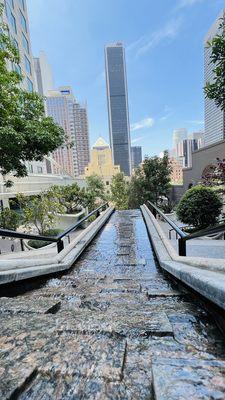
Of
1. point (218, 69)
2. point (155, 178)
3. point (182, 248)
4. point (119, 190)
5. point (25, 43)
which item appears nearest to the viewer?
point (182, 248)

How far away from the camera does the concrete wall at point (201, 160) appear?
1682cm

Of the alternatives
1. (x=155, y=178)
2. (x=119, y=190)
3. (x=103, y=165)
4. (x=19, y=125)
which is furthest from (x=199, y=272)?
(x=103, y=165)

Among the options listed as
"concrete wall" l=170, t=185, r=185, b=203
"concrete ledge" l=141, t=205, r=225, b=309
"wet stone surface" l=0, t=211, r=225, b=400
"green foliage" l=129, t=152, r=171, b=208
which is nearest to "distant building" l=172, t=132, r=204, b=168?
"concrete wall" l=170, t=185, r=185, b=203

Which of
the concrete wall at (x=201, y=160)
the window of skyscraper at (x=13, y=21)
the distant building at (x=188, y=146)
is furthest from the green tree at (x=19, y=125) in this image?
the distant building at (x=188, y=146)

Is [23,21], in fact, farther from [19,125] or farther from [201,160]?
[19,125]

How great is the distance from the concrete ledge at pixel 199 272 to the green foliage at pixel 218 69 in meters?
4.15

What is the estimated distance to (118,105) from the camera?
365 feet

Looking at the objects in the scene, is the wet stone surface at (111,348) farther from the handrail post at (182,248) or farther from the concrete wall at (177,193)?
the concrete wall at (177,193)

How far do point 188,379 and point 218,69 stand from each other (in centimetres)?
633

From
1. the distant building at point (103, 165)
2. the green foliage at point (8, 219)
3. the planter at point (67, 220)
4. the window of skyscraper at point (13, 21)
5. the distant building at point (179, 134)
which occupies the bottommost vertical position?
the planter at point (67, 220)

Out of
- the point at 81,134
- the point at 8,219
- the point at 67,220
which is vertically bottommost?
the point at 67,220

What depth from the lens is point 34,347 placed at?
1.39 meters

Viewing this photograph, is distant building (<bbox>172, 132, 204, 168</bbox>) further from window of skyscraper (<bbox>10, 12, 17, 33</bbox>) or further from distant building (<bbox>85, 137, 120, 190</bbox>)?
window of skyscraper (<bbox>10, 12, 17, 33</bbox>)

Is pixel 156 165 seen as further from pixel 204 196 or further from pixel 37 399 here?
pixel 37 399
